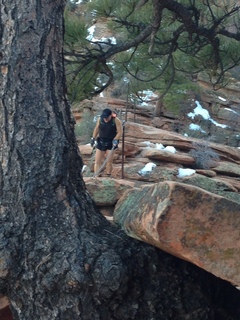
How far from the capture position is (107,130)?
34.6ft

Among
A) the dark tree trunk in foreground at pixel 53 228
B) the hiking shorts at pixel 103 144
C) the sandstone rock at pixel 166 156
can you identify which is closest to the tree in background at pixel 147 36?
the dark tree trunk in foreground at pixel 53 228

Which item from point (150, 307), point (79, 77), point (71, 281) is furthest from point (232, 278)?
point (79, 77)

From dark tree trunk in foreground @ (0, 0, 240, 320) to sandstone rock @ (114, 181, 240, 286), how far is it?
1.14 ft

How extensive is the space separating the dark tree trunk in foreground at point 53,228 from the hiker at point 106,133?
276 inches

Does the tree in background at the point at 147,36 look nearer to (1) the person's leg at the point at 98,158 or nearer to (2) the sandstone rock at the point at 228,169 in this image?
(1) the person's leg at the point at 98,158

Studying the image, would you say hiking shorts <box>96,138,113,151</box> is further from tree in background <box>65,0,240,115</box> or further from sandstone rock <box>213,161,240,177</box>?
sandstone rock <box>213,161,240,177</box>

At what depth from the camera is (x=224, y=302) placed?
3.14m

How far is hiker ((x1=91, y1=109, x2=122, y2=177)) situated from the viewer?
1030 centimetres

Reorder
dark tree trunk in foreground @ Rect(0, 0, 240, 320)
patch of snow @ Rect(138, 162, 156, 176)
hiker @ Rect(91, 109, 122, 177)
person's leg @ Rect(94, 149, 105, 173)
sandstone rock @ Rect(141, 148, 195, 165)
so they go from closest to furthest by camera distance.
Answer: dark tree trunk in foreground @ Rect(0, 0, 240, 320) < hiker @ Rect(91, 109, 122, 177) < person's leg @ Rect(94, 149, 105, 173) < patch of snow @ Rect(138, 162, 156, 176) < sandstone rock @ Rect(141, 148, 195, 165)

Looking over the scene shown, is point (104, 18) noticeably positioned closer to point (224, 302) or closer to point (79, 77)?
point (79, 77)

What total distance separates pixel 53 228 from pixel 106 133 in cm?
781

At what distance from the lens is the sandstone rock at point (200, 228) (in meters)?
2.47

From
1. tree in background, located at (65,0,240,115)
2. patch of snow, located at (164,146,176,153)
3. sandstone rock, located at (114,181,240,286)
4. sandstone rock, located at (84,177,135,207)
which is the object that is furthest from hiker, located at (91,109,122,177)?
sandstone rock, located at (114,181,240,286)

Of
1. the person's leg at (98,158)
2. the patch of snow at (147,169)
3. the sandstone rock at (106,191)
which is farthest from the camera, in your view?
the patch of snow at (147,169)
